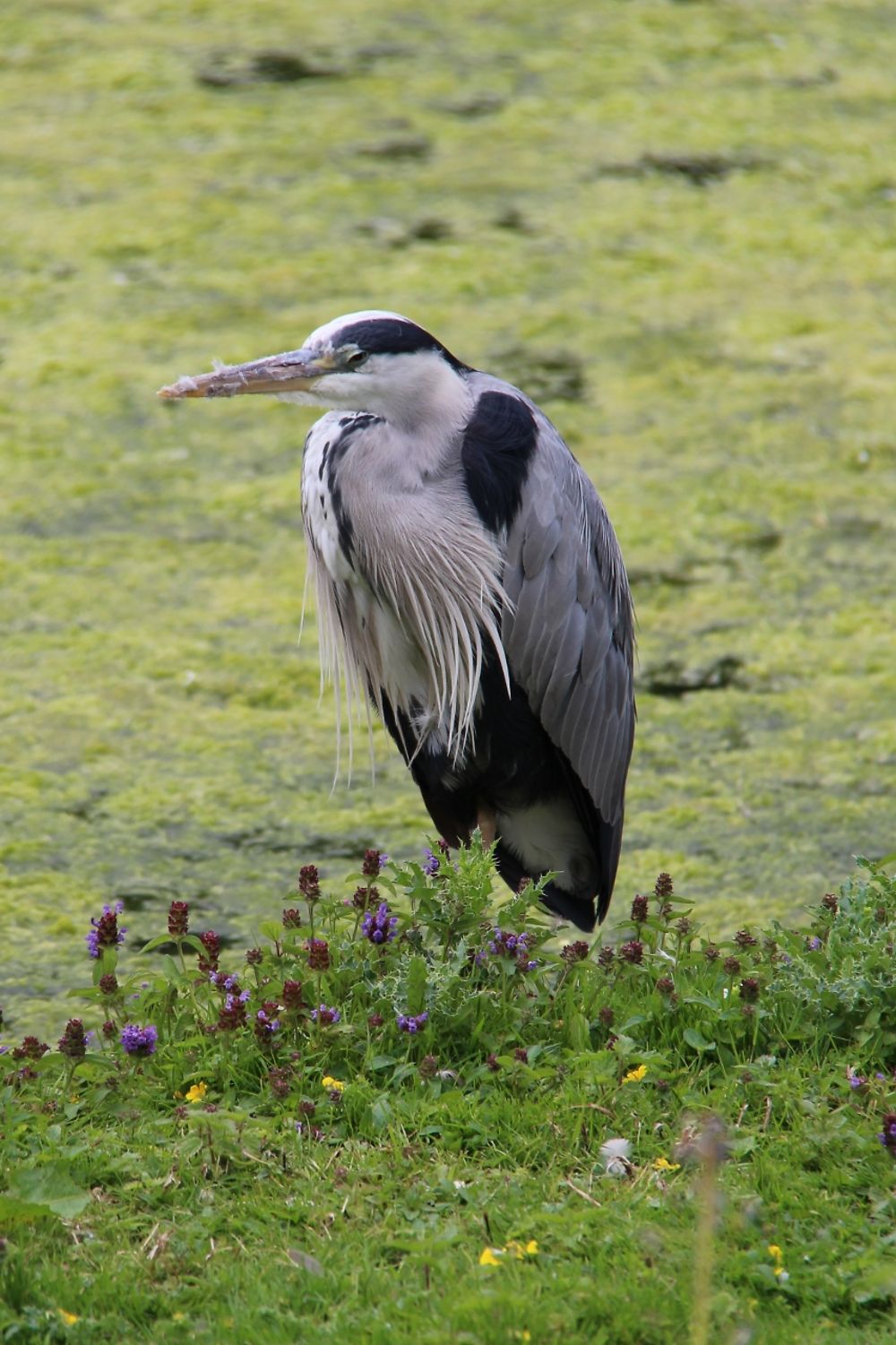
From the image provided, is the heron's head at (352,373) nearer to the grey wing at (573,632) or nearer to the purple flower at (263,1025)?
the grey wing at (573,632)

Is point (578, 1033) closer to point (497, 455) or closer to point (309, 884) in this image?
point (309, 884)

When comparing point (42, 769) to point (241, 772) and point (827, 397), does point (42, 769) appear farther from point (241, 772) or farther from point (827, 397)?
point (827, 397)

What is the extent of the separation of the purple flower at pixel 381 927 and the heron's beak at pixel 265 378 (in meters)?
1.04

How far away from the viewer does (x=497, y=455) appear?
3547mm

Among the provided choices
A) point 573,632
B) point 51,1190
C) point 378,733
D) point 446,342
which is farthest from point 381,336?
point 446,342

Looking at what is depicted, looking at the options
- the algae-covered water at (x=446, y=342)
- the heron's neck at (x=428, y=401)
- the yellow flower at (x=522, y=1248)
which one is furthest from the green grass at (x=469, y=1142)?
the heron's neck at (x=428, y=401)

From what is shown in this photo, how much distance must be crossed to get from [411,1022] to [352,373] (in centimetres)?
128

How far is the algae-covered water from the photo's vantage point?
4520mm

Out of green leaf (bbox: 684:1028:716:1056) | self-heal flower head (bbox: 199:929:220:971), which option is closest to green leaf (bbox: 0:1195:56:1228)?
self-heal flower head (bbox: 199:929:220:971)

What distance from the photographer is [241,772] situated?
4.72 metres

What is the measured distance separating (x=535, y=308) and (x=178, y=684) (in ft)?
9.49

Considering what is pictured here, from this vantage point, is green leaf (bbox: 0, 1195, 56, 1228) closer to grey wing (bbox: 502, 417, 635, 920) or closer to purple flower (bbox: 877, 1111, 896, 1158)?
purple flower (bbox: 877, 1111, 896, 1158)

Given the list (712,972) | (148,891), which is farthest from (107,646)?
(712,972)

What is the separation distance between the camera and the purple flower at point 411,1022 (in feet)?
9.81
